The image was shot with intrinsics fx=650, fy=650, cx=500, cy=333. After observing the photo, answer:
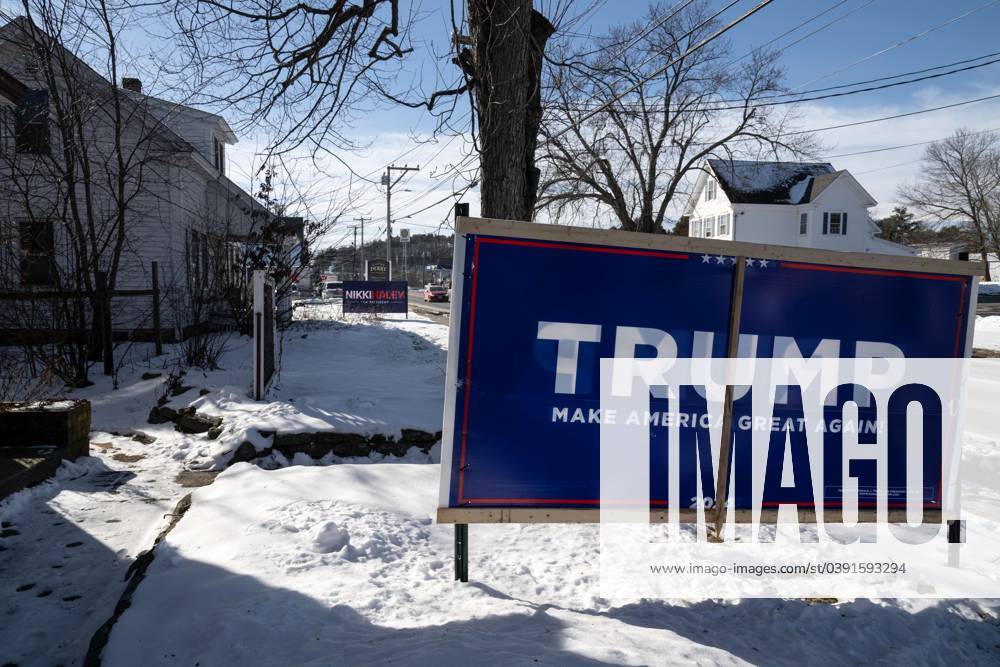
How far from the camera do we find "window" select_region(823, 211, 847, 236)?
4066 centimetres

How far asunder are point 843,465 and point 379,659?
297 cm

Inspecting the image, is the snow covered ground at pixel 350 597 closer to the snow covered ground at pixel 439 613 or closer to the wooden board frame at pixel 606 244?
the snow covered ground at pixel 439 613

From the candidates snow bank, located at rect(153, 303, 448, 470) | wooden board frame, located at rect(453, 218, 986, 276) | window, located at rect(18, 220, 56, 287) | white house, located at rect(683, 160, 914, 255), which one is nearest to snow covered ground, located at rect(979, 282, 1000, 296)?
white house, located at rect(683, 160, 914, 255)

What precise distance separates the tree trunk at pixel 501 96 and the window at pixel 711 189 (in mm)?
40310

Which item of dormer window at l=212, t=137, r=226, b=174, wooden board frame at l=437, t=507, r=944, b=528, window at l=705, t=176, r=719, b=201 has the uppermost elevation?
window at l=705, t=176, r=719, b=201

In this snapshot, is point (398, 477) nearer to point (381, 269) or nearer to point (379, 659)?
point (379, 659)

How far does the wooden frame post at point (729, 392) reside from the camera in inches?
152

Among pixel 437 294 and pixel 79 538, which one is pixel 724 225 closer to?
pixel 437 294

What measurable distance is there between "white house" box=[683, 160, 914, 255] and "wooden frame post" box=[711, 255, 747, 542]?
37.8 meters

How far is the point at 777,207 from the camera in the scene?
135 ft

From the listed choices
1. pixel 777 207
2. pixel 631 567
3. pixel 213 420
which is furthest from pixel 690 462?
pixel 777 207

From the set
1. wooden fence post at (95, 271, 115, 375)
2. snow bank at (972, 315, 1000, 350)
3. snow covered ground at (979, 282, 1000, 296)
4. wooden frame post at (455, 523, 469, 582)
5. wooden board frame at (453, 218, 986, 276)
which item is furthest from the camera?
snow covered ground at (979, 282, 1000, 296)

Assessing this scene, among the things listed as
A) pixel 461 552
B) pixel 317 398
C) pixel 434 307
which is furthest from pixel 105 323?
pixel 434 307

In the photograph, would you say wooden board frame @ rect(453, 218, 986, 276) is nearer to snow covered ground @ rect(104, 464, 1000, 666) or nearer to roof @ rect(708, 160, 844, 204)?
snow covered ground @ rect(104, 464, 1000, 666)
